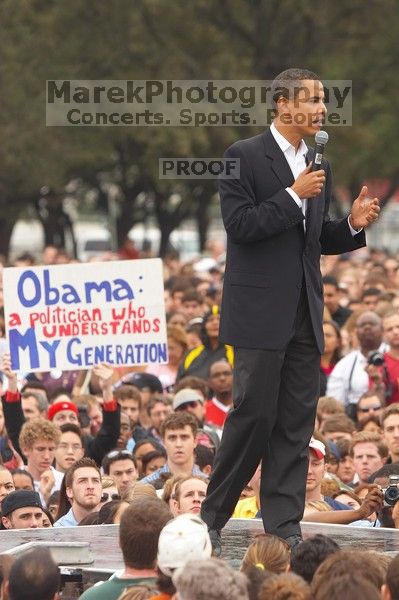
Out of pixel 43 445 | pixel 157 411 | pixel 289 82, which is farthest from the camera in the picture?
pixel 157 411

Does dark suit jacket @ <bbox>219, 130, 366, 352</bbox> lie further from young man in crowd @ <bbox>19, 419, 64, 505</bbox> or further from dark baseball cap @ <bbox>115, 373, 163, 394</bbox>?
dark baseball cap @ <bbox>115, 373, 163, 394</bbox>

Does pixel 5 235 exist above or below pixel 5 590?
above

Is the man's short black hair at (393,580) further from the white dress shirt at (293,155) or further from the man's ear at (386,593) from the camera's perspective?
the white dress shirt at (293,155)

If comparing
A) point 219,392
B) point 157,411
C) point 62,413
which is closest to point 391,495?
Result: point 62,413

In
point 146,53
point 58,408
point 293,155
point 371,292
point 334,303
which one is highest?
point 146,53

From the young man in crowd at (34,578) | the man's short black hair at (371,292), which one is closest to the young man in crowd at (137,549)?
the young man in crowd at (34,578)

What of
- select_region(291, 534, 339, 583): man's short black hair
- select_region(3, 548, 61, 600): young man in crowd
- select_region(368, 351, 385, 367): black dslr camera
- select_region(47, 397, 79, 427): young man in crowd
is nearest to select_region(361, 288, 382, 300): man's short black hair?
select_region(368, 351, 385, 367): black dslr camera

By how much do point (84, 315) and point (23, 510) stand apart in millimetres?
4267

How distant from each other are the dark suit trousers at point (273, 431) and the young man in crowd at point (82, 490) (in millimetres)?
2303

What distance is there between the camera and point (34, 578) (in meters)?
6.80

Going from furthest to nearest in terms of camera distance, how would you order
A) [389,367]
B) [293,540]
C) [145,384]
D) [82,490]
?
[145,384] → [389,367] → [82,490] → [293,540]

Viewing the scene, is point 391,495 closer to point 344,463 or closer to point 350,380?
point 344,463

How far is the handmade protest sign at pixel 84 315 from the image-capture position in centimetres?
1397

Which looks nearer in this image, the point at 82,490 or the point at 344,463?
the point at 82,490
